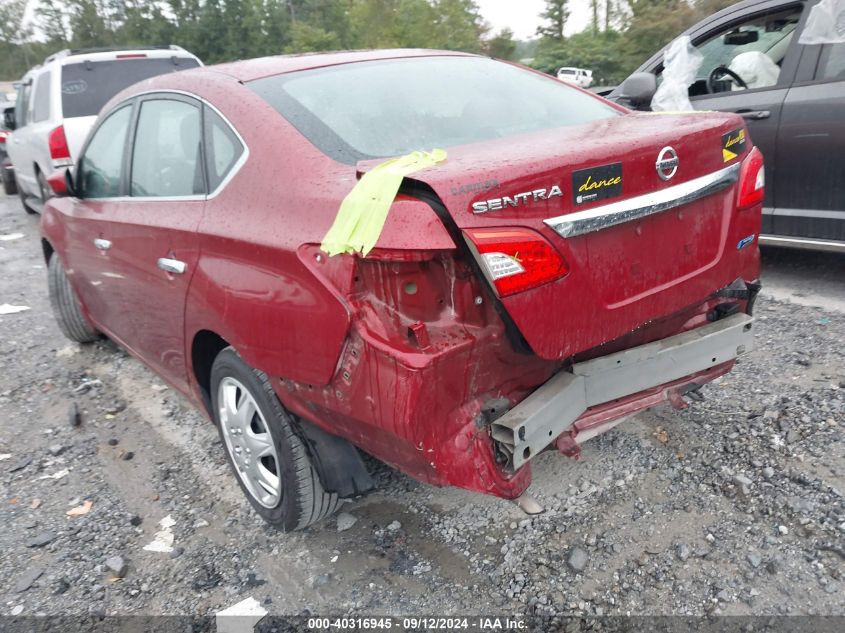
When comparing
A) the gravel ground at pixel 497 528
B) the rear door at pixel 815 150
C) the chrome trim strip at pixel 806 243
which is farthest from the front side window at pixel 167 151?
the rear door at pixel 815 150

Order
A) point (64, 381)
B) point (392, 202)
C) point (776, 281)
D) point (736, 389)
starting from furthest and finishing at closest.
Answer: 1. point (776, 281)
2. point (64, 381)
3. point (736, 389)
4. point (392, 202)

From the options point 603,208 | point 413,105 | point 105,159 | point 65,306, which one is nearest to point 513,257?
point 603,208

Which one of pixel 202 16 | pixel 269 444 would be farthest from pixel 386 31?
pixel 269 444

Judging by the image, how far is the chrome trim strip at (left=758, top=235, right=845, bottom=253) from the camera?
4359mm

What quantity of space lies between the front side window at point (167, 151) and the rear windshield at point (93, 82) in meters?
4.99

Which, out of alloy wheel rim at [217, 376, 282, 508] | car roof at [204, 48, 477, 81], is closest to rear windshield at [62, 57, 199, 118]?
car roof at [204, 48, 477, 81]

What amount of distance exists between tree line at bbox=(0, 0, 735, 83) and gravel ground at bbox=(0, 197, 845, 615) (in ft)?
77.9

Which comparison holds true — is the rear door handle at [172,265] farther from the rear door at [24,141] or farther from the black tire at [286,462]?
the rear door at [24,141]

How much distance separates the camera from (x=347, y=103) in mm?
2609

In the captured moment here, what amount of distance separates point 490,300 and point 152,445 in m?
2.32

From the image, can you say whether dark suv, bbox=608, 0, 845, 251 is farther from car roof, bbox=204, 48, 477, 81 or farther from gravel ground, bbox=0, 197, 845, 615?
car roof, bbox=204, 48, 477, 81

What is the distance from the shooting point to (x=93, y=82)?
7.73 meters

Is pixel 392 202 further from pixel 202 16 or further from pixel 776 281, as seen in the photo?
pixel 202 16

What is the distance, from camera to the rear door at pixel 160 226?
9.11 ft
